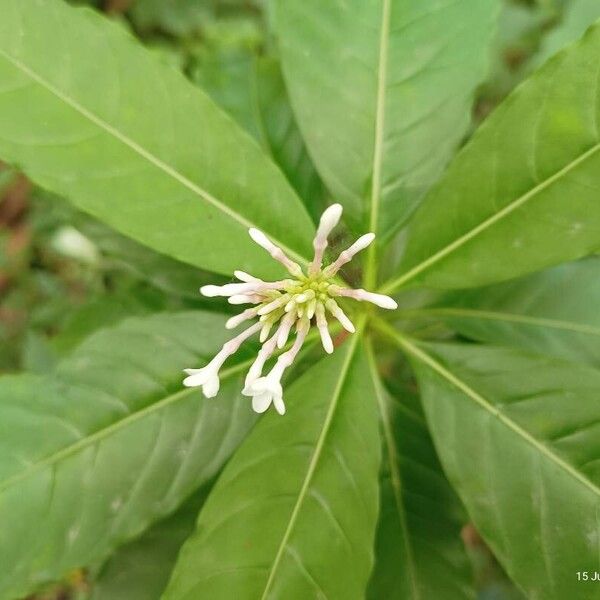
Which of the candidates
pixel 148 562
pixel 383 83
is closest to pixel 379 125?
pixel 383 83

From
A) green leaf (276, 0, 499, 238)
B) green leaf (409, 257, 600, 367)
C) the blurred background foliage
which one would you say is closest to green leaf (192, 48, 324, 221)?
the blurred background foliage

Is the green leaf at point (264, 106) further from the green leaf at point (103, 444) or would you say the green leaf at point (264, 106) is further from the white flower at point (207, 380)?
the white flower at point (207, 380)

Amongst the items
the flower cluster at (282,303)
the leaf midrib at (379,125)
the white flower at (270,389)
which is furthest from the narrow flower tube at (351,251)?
the leaf midrib at (379,125)

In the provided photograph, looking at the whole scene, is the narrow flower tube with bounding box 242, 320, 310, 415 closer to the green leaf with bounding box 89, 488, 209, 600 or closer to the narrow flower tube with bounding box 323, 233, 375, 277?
the narrow flower tube with bounding box 323, 233, 375, 277

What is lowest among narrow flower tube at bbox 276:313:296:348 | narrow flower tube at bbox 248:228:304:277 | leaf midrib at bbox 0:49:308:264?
narrow flower tube at bbox 276:313:296:348

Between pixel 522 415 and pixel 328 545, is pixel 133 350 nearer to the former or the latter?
pixel 328 545
